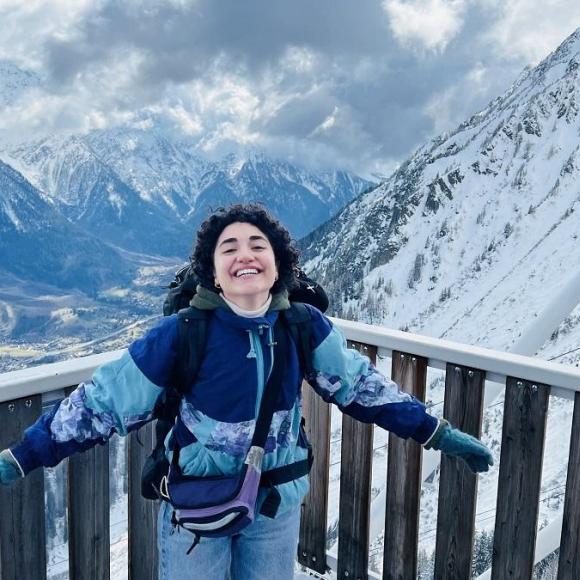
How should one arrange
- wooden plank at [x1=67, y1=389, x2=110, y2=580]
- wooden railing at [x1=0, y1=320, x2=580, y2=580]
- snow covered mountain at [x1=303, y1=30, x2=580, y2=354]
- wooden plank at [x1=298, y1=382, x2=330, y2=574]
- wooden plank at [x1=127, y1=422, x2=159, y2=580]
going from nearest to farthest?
wooden railing at [x1=0, y1=320, x2=580, y2=580] < wooden plank at [x1=67, y1=389, x2=110, y2=580] < wooden plank at [x1=127, y1=422, x2=159, y2=580] < wooden plank at [x1=298, y1=382, x2=330, y2=574] < snow covered mountain at [x1=303, y1=30, x2=580, y2=354]

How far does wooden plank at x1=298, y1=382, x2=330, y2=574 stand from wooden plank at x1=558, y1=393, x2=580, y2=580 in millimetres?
783

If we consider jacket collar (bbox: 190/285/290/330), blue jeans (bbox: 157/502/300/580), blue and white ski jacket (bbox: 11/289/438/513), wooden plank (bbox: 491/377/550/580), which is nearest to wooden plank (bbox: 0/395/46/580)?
blue and white ski jacket (bbox: 11/289/438/513)

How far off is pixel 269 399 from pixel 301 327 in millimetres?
194

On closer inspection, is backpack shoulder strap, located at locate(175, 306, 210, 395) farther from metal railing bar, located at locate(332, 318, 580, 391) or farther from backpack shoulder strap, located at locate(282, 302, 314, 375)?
metal railing bar, located at locate(332, 318, 580, 391)

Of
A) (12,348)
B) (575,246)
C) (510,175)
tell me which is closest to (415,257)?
(510,175)

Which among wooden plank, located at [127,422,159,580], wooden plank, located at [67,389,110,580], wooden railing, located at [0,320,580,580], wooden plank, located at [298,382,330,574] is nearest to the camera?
wooden railing, located at [0,320,580,580]

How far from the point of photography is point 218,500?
4.85ft

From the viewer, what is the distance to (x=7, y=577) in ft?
5.70

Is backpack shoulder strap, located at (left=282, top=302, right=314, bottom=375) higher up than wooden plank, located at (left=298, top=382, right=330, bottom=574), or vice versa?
backpack shoulder strap, located at (left=282, top=302, right=314, bottom=375)

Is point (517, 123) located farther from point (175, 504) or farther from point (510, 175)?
point (175, 504)

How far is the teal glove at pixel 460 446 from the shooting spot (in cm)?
167

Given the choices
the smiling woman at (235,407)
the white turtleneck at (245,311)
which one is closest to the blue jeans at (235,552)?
the smiling woman at (235,407)

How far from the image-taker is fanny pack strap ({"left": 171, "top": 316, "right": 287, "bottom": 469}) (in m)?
1.54

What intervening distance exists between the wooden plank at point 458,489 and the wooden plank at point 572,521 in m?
0.25
